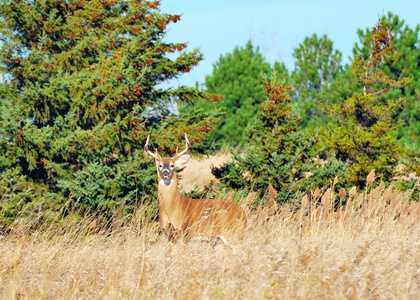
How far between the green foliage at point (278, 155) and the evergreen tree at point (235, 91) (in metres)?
11.7

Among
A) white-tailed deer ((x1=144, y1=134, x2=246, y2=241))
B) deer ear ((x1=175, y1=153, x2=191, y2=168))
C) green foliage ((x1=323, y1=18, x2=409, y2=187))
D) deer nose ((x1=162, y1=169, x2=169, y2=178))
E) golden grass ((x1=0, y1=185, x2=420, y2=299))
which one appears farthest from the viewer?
green foliage ((x1=323, y1=18, x2=409, y2=187))

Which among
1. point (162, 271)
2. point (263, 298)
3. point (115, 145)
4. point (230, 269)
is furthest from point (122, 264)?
point (115, 145)

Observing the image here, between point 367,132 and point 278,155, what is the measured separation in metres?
2.83

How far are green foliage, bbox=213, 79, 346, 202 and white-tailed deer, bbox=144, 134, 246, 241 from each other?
2.62 m

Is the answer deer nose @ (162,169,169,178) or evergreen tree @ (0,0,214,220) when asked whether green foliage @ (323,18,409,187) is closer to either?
evergreen tree @ (0,0,214,220)

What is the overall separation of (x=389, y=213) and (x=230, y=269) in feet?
13.3

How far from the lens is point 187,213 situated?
7637mm

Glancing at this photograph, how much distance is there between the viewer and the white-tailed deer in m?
7.27

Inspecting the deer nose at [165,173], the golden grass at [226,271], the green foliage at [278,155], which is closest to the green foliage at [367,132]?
the green foliage at [278,155]

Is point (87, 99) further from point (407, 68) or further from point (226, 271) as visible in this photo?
point (407, 68)

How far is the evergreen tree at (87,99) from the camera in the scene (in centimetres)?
965

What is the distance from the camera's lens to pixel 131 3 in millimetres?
12234

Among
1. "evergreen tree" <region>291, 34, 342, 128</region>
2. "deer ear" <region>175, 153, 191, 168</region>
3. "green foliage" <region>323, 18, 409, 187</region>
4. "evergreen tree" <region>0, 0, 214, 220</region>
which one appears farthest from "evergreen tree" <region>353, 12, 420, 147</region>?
"deer ear" <region>175, 153, 191, 168</region>

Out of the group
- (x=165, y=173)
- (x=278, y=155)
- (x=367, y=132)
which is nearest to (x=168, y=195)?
(x=165, y=173)
